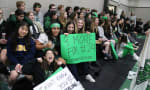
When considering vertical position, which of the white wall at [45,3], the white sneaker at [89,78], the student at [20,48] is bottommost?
the white sneaker at [89,78]

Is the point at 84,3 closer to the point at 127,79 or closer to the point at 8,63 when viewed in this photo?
the point at 127,79

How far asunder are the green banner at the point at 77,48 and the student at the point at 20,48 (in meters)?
0.58

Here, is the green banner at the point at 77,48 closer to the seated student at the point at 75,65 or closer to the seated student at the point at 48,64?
the seated student at the point at 75,65

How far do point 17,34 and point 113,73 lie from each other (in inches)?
89.7

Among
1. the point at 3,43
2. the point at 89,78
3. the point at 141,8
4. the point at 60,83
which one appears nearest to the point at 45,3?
the point at 3,43

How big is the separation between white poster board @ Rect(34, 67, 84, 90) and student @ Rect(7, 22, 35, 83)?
52 centimetres

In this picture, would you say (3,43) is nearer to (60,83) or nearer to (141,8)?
(60,83)

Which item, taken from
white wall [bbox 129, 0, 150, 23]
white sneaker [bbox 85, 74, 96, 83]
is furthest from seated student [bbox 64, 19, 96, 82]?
white wall [bbox 129, 0, 150, 23]

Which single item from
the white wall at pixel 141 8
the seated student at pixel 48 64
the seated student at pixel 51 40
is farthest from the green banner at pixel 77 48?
the white wall at pixel 141 8

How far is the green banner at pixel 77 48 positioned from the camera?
2.57m

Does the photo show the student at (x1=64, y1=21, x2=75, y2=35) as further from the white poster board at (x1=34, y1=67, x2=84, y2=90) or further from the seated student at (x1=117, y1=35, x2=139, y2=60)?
the seated student at (x1=117, y1=35, x2=139, y2=60)

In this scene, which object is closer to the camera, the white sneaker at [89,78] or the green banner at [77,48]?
the green banner at [77,48]

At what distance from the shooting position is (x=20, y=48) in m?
2.20

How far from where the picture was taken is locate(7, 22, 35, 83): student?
6.96 ft
